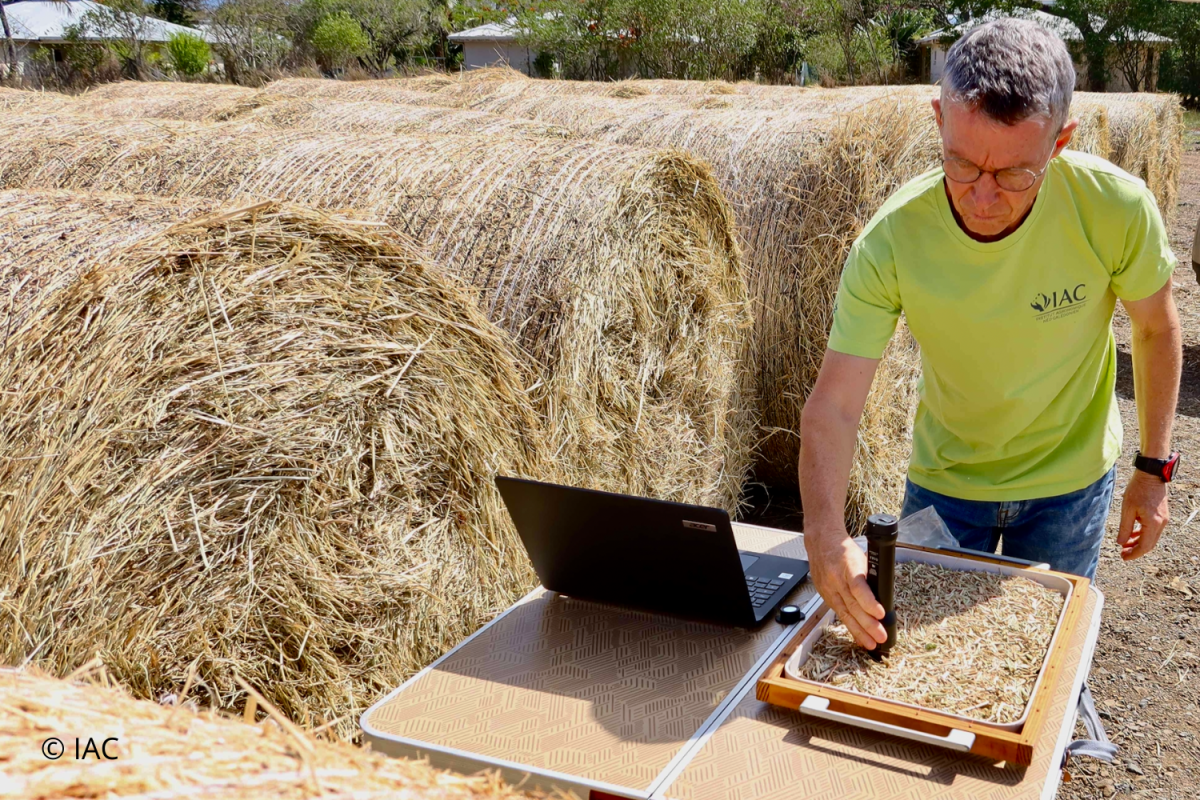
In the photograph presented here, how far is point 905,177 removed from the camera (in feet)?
14.4

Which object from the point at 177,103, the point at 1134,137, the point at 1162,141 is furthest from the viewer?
the point at 1162,141

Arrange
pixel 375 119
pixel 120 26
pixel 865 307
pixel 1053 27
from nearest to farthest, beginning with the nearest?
pixel 865 307 → pixel 375 119 → pixel 1053 27 → pixel 120 26

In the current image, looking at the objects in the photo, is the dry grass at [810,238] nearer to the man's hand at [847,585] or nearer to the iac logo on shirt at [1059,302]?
the iac logo on shirt at [1059,302]

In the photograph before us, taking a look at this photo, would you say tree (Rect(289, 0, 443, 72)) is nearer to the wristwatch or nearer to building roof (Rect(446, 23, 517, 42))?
building roof (Rect(446, 23, 517, 42))

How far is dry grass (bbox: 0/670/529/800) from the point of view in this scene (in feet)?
2.42

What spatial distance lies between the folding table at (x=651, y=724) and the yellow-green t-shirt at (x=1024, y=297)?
0.47 m

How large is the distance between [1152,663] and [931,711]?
8.40ft

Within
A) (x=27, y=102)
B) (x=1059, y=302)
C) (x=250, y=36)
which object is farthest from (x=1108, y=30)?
(x=1059, y=302)

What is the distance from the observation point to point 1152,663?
349cm

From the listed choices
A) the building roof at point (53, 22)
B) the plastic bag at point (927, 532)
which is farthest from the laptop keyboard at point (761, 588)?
the building roof at point (53, 22)

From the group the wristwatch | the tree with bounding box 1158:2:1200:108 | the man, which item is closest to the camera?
the man

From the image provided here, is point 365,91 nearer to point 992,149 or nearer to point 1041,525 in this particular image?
point 1041,525

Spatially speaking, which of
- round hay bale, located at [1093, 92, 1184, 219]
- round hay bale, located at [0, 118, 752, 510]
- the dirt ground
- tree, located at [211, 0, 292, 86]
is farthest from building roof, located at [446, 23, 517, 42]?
the dirt ground

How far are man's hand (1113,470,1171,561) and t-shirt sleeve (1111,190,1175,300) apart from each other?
42cm
